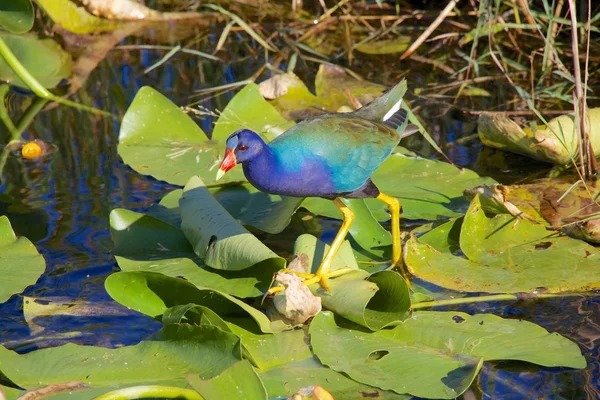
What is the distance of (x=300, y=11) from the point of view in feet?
15.6

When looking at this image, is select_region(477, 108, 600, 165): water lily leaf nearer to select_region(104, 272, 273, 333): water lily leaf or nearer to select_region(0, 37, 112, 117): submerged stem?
select_region(104, 272, 273, 333): water lily leaf

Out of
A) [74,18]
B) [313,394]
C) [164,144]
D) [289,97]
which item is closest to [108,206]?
[164,144]

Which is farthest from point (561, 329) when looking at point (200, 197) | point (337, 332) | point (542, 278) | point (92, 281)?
point (92, 281)

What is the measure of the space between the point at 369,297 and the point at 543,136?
3.75 ft

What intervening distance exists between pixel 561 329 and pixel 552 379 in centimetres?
25

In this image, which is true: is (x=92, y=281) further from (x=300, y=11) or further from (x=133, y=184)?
(x=300, y=11)

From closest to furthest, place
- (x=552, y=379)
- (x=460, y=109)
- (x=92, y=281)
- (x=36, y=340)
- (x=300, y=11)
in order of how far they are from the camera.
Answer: (x=552, y=379)
(x=36, y=340)
(x=92, y=281)
(x=460, y=109)
(x=300, y=11)

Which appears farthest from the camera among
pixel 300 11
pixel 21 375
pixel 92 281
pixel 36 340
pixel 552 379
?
pixel 300 11

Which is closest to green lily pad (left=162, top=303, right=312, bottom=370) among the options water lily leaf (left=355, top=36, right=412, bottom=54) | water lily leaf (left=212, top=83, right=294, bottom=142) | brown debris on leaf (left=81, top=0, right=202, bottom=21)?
water lily leaf (left=212, top=83, right=294, bottom=142)

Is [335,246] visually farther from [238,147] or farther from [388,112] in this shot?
[388,112]

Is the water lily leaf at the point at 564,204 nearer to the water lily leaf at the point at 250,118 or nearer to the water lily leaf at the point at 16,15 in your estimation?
the water lily leaf at the point at 250,118

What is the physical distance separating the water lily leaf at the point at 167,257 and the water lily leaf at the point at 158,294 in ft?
0.29

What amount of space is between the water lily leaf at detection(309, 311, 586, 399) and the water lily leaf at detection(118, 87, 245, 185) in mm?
949

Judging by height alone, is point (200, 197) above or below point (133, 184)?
above
